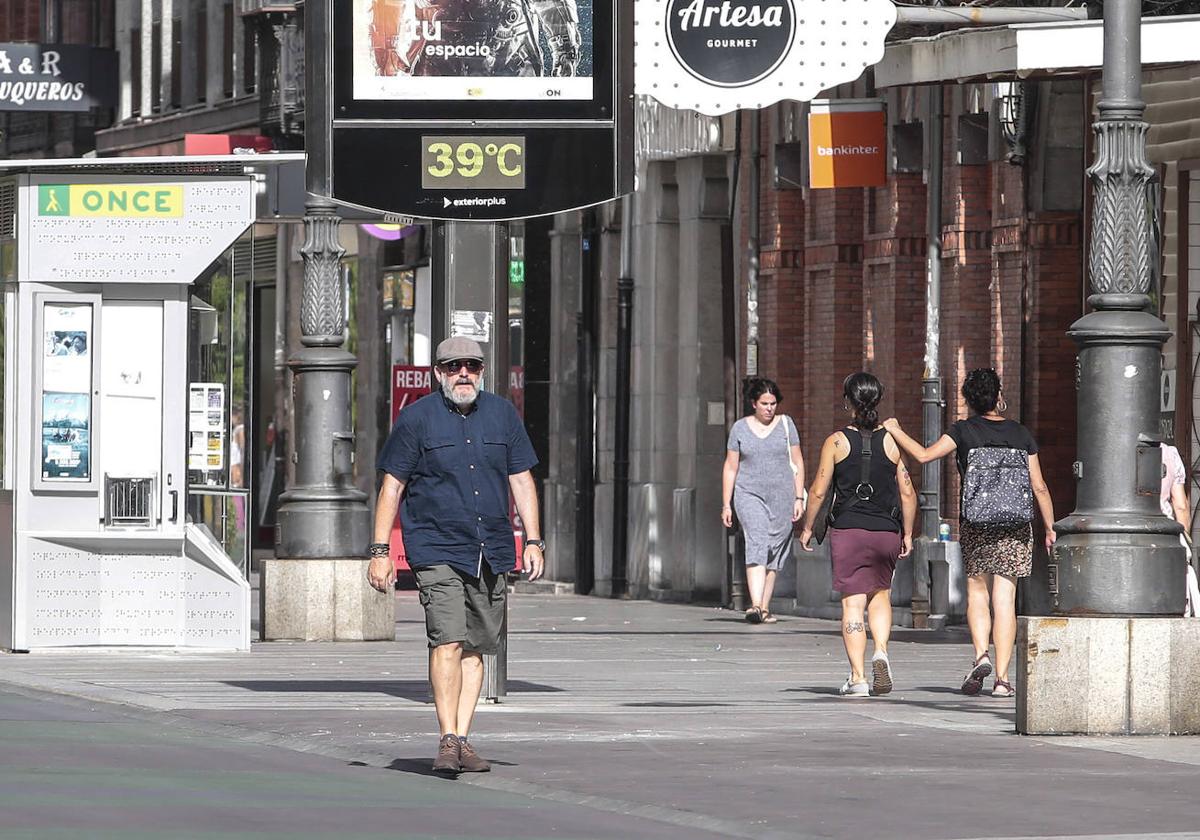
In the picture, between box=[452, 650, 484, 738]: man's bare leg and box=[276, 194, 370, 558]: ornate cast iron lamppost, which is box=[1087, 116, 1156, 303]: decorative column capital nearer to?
box=[452, 650, 484, 738]: man's bare leg

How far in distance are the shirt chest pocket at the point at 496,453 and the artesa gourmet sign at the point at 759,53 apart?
7.50 m

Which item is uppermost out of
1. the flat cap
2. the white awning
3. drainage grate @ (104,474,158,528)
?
the white awning

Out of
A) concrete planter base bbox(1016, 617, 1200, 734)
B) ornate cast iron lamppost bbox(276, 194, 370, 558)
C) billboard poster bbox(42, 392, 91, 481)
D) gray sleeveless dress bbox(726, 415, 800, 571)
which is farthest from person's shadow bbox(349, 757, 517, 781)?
gray sleeveless dress bbox(726, 415, 800, 571)

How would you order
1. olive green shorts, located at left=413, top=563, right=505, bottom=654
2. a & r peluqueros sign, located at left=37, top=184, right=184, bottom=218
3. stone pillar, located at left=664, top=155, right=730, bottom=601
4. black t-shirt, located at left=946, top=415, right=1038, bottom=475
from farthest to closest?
stone pillar, located at left=664, top=155, right=730, bottom=601 < a & r peluqueros sign, located at left=37, top=184, right=184, bottom=218 < black t-shirt, located at left=946, top=415, right=1038, bottom=475 < olive green shorts, located at left=413, top=563, right=505, bottom=654

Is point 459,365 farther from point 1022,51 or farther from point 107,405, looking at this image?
point 107,405

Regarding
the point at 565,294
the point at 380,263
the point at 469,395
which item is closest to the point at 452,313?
the point at 469,395

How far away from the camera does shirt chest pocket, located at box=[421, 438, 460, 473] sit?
14.0 m

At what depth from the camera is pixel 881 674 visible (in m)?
17.8

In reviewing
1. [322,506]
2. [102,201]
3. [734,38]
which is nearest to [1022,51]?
[734,38]

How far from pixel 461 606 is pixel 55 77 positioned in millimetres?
33650

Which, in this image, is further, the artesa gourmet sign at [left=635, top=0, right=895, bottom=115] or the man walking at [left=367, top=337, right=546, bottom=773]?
the artesa gourmet sign at [left=635, top=0, right=895, bottom=115]

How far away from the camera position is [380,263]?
131ft

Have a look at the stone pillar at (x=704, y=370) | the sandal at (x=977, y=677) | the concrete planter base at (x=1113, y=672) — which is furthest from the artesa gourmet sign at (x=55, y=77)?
the concrete planter base at (x=1113, y=672)

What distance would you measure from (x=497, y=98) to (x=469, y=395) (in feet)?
11.7
